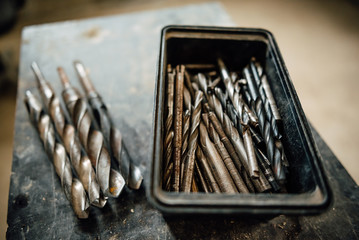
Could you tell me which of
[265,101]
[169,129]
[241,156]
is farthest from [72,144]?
[265,101]

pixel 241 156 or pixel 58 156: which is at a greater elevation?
pixel 241 156

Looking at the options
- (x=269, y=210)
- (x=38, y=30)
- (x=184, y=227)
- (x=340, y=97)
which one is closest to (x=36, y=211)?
(x=184, y=227)

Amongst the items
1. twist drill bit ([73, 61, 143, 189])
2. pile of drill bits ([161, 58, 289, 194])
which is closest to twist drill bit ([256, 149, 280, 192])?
pile of drill bits ([161, 58, 289, 194])

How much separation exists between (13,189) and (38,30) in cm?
130

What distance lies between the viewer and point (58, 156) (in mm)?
1134

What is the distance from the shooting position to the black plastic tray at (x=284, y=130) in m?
0.70

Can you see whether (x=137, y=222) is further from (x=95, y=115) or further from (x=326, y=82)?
(x=326, y=82)

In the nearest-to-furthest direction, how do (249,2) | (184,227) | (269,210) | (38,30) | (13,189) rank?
(269,210) → (184,227) → (13,189) → (38,30) → (249,2)

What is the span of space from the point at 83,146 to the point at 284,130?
3.14ft

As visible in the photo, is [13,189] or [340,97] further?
[340,97]

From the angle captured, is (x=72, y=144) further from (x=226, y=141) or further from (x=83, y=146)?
(x=226, y=141)

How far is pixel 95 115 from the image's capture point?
1317 mm

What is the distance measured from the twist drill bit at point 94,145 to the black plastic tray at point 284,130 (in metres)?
0.30

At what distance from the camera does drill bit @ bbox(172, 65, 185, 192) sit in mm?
949
